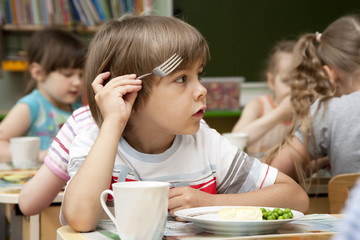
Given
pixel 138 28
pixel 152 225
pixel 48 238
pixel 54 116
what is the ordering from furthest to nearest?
pixel 54 116
pixel 48 238
pixel 138 28
pixel 152 225

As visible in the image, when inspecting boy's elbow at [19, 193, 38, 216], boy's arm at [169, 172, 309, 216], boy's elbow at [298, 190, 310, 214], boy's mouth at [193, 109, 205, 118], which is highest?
boy's mouth at [193, 109, 205, 118]

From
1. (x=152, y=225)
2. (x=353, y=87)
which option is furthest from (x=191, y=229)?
(x=353, y=87)

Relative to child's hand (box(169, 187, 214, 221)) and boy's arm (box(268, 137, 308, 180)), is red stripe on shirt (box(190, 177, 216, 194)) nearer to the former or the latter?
child's hand (box(169, 187, 214, 221))

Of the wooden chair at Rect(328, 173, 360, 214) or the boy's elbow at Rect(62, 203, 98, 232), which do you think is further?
the wooden chair at Rect(328, 173, 360, 214)

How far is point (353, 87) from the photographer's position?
174 centimetres

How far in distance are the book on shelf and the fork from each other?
2.81m

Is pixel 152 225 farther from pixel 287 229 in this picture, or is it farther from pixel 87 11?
pixel 87 11

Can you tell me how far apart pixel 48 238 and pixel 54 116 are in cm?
137

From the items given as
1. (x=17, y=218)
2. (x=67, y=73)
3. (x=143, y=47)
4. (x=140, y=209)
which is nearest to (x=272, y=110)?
(x=67, y=73)

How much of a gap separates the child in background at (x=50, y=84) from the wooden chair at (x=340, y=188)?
61.1 inches

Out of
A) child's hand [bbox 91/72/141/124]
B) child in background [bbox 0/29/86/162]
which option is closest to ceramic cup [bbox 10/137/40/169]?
child in background [bbox 0/29/86/162]

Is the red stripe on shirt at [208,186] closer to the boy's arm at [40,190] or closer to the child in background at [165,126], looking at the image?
the child in background at [165,126]

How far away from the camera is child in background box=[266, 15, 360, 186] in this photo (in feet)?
5.24

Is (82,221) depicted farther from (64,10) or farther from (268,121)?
A: (64,10)
